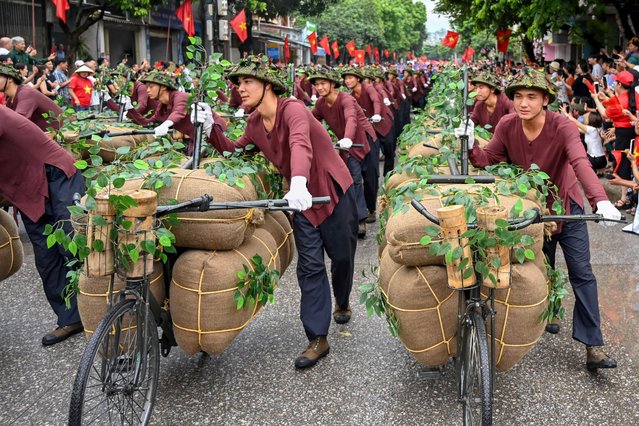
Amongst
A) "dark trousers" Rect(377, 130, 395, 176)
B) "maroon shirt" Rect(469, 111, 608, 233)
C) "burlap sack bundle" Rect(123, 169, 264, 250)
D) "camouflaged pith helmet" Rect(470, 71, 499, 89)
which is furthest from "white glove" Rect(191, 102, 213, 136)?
"dark trousers" Rect(377, 130, 395, 176)

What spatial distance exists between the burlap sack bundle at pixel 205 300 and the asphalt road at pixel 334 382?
36 centimetres

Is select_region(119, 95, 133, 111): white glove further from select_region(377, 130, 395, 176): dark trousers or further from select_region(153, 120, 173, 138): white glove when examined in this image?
select_region(377, 130, 395, 176): dark trousers

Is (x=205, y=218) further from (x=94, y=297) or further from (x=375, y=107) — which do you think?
(x=375, y=107)

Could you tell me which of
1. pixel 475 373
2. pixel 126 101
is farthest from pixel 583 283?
pixel 126 101

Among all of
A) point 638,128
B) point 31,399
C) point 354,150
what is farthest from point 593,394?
point 638,128

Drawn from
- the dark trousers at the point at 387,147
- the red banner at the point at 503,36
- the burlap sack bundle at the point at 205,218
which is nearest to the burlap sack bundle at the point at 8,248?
the burlap sack bundle at the point at 205,218

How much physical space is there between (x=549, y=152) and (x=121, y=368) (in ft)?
9.04

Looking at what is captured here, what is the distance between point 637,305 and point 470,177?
242 cm

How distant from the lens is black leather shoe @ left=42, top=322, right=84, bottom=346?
197 inches

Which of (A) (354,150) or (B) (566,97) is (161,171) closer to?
(A) (354,150)

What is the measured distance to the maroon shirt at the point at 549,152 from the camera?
430 cm

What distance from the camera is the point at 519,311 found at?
3.72 metres

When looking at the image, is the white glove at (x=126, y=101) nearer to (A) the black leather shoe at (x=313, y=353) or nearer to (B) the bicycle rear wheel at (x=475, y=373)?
(A) the black leather shoe at (x=313, y=353)

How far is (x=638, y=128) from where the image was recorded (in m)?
8.20
